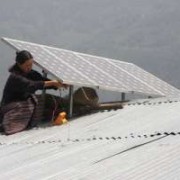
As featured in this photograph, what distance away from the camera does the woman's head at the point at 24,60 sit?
1116 centimetres

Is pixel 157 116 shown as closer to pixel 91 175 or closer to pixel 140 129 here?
pixel 140 129

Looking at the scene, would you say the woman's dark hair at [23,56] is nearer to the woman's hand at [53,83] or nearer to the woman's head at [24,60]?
the woman's head at [24,60]

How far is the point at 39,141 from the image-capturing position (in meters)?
9.98

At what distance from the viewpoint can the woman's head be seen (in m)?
11.2

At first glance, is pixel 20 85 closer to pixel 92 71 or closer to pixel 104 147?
pixel 92 71

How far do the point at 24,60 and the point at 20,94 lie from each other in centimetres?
71

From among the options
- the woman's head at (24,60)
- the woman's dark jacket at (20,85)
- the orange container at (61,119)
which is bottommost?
the orange container at (61,119)

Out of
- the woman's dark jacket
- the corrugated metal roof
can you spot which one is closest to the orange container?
the corrugated metal roof

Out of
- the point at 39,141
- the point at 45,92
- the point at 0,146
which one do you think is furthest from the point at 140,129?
the point at 45,92

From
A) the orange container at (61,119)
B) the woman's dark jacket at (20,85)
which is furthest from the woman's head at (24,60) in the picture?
the orange container at (61,119)

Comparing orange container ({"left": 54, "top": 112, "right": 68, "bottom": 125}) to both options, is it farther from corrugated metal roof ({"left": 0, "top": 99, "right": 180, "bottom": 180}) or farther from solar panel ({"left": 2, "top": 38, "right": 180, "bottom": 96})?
solar panel ({"left": 2, "top": 38, "right": 180, "bottom": 96})

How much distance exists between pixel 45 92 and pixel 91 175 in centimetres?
552

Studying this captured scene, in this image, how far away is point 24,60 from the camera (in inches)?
442

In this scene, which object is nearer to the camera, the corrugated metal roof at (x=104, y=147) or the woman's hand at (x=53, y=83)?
the corrugated metal roof at (x=104, y=147)
